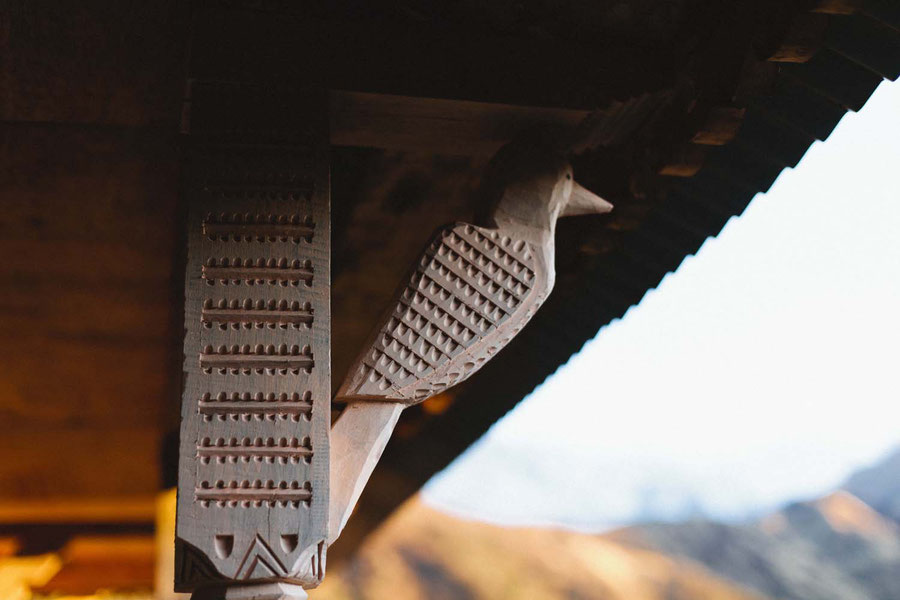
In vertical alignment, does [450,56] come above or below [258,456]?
above

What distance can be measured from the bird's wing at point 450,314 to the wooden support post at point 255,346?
17 cm

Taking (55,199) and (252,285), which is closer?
(252,285)

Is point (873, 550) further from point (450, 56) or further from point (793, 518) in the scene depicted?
point (450, 56)

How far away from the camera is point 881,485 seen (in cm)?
2894

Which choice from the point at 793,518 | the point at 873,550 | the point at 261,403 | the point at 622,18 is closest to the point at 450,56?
the point at 622,18

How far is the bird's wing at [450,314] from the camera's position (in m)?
2.28

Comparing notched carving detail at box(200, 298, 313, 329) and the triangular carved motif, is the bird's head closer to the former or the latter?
notched carving detail at box(200, 298, 313, 329)

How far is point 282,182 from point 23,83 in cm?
78

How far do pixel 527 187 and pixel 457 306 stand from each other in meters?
0.43

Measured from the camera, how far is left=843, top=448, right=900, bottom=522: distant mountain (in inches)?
1043

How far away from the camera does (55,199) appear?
140 inches

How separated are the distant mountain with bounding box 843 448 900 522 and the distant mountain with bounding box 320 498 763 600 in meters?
7.66

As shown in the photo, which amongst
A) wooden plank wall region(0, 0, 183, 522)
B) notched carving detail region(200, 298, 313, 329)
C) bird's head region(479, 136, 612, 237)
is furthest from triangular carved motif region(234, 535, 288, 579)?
wooden plank wall region(0, 0, 183, 522)

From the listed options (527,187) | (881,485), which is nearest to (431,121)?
(527,187)
